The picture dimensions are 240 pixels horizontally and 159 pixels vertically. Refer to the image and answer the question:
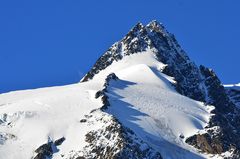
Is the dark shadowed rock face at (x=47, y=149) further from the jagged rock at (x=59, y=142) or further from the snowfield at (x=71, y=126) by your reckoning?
the snowfield at (x=71, y=126)

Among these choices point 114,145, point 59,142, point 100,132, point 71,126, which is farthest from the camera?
point 71,126

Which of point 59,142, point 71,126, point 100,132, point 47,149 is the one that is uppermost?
point 71,126

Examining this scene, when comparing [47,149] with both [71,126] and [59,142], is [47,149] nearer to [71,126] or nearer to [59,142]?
[59,142]

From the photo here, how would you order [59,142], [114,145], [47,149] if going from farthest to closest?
[59,142]
[47,149]
[114,145]

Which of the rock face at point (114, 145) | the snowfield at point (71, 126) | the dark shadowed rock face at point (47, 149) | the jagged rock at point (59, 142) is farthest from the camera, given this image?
the snowfield at point (71, 126)

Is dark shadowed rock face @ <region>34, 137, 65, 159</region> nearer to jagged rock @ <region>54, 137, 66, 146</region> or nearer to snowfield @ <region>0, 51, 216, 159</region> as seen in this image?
jagged rock @ <region>54, 137, 66, 146</region>

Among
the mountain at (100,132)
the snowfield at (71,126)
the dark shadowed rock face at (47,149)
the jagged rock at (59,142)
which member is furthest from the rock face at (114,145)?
the dark shadowed rock face at (47,149)

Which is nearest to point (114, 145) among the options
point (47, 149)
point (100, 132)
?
point (100, 132)

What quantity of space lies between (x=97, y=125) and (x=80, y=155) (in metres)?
9.30

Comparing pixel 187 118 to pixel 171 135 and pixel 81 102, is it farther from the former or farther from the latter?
pixel 81 102

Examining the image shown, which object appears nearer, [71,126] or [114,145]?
[114,145]

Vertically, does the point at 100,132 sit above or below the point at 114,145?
above

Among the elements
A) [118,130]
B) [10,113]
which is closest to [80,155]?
[118,130]

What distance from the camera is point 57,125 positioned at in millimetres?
186250
